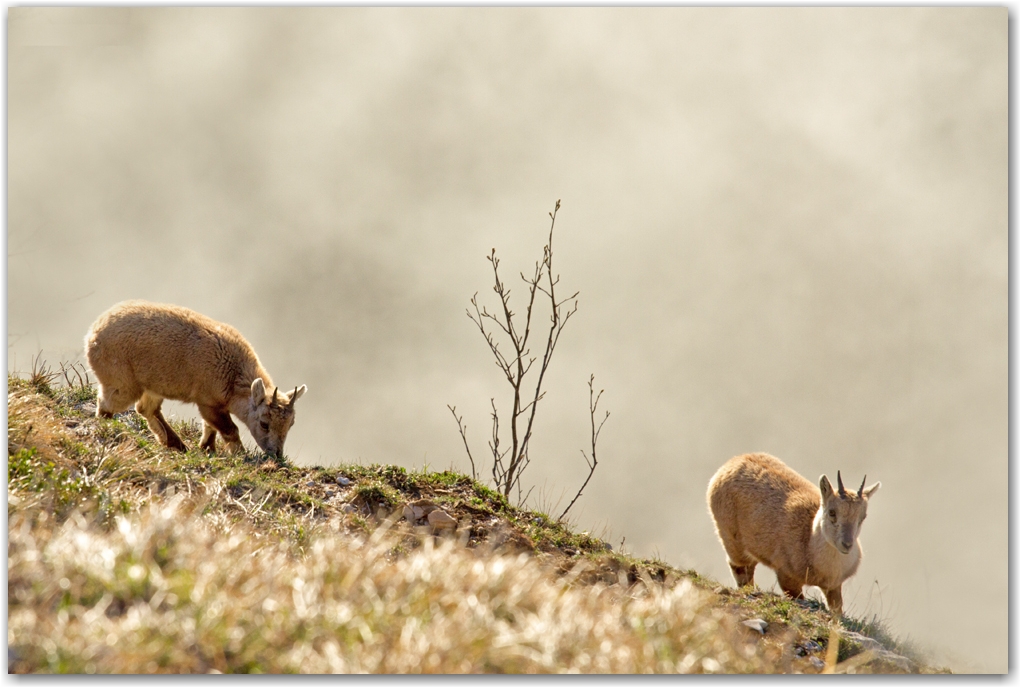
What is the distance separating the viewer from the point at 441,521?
8.86m

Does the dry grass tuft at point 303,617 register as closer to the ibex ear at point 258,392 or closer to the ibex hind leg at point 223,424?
the ibex ear at point 258,392

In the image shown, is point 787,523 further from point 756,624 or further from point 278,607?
point 278,607

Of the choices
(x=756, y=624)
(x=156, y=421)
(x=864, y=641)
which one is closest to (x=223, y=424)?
(x=156, y=421)

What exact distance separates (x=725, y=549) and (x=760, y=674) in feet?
23.0

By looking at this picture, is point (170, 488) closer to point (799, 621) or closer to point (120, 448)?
point (120, 448)

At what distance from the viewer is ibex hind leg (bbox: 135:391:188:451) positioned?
36.6 ft

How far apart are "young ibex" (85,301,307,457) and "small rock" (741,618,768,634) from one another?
633cm

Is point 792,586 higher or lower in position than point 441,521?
Answer: higher

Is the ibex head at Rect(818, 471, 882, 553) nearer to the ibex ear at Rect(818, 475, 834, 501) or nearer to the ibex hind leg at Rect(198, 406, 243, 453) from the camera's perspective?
the ibex ear at Rect(818, 475, 834, 501)

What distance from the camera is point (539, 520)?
9.62 m

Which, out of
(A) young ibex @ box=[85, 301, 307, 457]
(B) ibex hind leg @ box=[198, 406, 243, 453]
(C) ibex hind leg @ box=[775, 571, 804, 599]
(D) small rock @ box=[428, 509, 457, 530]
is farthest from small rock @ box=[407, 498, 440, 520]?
(C) ibex hind leg @ box=[775, 571, 804, 599]

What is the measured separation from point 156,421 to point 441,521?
→ 4.75 m

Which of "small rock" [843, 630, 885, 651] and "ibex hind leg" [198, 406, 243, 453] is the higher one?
"ibex hind leg" [198, 406, 243, 453]

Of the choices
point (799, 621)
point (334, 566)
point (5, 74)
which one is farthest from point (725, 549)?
point (5, 74)
